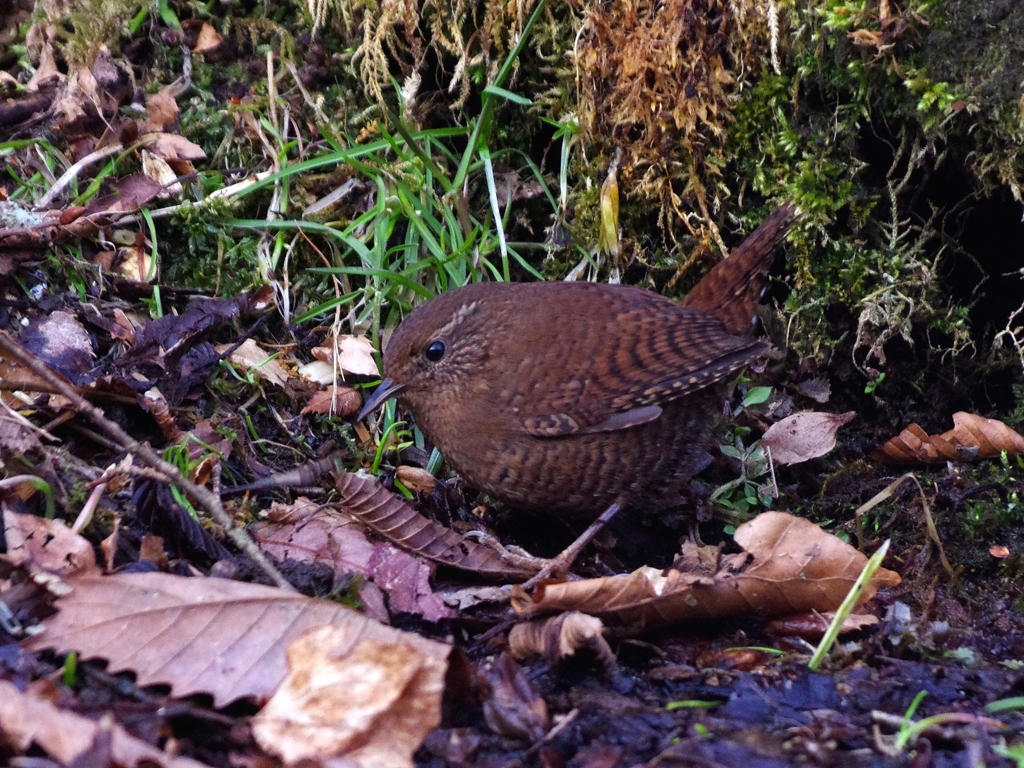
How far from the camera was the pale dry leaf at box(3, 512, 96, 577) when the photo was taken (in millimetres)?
2209

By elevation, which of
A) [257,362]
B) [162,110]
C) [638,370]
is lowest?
[638,370]

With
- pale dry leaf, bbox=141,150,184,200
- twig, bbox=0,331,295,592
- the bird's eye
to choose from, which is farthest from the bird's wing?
pale dry leaf, bbox=141,150,184,200

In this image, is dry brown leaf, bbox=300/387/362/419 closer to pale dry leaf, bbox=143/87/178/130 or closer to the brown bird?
the brown bird

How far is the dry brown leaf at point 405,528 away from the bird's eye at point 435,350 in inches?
25.4

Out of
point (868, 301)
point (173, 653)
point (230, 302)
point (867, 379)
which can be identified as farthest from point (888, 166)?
point (173, 653)

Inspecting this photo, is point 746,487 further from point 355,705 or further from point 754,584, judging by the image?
point 355,705

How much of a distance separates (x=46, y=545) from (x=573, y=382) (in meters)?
1.81

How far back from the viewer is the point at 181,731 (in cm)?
180

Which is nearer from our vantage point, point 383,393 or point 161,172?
point 383,393

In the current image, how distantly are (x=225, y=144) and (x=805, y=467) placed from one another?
288cm

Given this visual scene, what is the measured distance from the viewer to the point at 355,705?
70.6 inches

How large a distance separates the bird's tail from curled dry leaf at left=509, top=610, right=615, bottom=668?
1698mm

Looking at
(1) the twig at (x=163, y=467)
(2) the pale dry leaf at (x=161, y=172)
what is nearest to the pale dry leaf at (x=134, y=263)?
(2) the pale dry leaf at (x=161, y=172)

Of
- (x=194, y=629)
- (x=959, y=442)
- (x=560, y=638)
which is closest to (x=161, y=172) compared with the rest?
(x=194, y=629)
